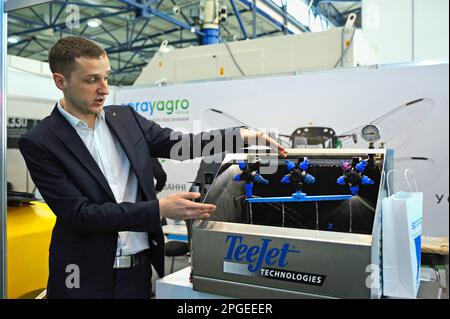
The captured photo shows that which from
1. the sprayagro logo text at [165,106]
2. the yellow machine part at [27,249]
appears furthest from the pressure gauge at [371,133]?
the sprayagro logo text at [165,106]

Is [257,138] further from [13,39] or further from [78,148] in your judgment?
[13,39]

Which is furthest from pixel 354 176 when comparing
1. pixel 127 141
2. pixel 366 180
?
pixel 127 141

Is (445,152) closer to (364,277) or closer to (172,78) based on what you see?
(364,277)

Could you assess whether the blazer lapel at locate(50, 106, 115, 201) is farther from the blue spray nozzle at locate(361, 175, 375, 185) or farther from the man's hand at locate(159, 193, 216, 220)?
the blue spray nozzle at locate(361, 175, 375, 185)

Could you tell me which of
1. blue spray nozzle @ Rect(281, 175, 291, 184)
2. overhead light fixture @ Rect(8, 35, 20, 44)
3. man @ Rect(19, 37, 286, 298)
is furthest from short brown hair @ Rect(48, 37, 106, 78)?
overhead light fixture @ Rect(8, 35, 20, 44)

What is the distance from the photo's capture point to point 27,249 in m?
1.64

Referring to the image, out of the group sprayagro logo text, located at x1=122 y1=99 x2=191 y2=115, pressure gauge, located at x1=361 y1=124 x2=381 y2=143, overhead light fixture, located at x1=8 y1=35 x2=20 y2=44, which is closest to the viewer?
pressure gauge, located at x1=361 y1=124 x2=381 y2=143

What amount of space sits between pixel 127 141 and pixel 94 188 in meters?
Result: 0.18

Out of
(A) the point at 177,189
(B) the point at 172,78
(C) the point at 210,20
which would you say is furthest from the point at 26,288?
(C) the point at 210,20

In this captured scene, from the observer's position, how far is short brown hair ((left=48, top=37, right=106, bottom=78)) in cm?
109

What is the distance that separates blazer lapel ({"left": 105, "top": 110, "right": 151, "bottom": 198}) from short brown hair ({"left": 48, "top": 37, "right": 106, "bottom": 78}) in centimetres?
18

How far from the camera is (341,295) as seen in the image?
0.81 meters
